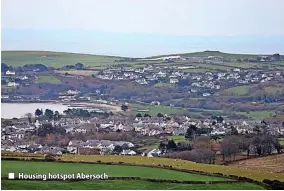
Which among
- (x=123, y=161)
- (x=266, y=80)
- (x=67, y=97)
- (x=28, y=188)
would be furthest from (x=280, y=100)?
(x=28, y=188)

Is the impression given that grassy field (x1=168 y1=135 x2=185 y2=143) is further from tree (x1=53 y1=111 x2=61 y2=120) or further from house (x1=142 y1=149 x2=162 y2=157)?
tree (x1=53 y1=111 x2=61 y2=120)

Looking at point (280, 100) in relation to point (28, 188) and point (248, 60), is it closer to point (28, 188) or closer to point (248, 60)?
point (248, 60)

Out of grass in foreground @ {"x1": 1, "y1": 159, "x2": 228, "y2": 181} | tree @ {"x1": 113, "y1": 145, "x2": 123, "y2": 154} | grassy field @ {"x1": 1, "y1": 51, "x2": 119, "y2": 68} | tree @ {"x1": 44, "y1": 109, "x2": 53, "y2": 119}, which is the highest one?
grassy field @ {"x1": 1, "y1": 51, "x2": 119, "y2": 68}

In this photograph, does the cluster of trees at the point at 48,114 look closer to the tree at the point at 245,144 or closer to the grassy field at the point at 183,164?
the grassy field at the point at 183,164

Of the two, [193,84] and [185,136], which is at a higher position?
[193,84]

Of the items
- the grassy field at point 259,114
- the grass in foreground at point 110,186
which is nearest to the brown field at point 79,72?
the grass in foreground at point 110,186

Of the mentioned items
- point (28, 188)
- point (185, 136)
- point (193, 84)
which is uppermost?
point (193, 84)

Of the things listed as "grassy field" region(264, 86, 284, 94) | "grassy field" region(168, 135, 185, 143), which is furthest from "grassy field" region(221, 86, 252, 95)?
"grassy field" region(168, 135, 185, 143)

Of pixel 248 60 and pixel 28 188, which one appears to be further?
pixel 248 60
